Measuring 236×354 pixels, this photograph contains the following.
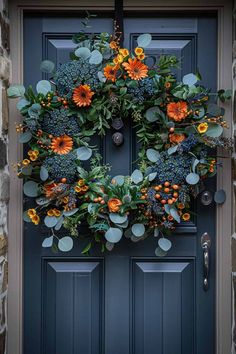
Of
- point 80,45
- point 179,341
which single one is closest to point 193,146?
point 80,45

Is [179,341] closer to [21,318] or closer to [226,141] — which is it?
[21,318]

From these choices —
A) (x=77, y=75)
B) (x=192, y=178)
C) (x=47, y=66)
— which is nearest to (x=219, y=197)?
(x=192, y=178)

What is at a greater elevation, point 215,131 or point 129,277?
point 215,131

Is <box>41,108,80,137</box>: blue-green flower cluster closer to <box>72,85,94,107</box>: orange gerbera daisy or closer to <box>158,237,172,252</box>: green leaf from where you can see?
<box>72,85,94,107</box>: orange gerbera daisy

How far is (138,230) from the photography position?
1885 millimetres

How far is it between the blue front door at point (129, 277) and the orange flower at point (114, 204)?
24 cm

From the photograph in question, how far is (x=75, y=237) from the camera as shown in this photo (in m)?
2.04

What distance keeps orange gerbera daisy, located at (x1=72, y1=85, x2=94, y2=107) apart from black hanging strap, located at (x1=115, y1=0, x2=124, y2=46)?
0.30m

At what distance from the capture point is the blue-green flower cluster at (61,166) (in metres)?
1.85

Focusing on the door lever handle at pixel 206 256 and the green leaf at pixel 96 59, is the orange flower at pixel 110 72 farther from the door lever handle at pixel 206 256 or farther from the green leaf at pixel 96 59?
the door lever handle at pixel 206 256

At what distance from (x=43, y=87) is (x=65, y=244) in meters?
0.66

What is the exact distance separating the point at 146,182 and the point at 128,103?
1.11 ft

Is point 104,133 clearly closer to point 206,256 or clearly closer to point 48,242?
point 48,242

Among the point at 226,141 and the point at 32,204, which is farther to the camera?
the point at 32,204
